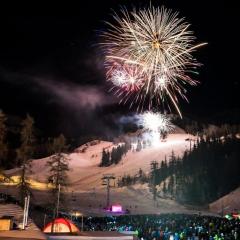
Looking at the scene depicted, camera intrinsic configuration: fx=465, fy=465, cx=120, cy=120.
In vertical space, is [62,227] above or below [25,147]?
below

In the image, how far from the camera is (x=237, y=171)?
164 meters

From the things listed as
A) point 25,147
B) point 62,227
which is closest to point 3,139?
point 25,147

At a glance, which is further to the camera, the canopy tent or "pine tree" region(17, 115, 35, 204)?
"pine tree" region(17, 115, 35, 204)

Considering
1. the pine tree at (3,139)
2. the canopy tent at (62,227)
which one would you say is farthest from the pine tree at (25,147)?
the canopy tent at (62,227)

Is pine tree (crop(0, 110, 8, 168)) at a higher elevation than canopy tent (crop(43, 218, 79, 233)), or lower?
higher

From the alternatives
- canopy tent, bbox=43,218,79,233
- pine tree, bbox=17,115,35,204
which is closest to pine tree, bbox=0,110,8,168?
pine tree, bbox=17,115,35,204

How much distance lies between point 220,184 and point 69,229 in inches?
5195

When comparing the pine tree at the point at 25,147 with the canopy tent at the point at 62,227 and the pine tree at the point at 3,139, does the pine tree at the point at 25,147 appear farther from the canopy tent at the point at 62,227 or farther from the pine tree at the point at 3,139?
the canopy tent at the point at 62,227

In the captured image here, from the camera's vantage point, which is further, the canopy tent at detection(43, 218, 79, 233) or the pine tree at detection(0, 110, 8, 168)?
the pine tree at detection(0, 110, 8, 168)

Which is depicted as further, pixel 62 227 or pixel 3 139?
pixel 3 139

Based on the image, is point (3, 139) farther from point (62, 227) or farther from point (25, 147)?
point (62, 227)

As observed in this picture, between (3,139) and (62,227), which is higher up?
(3,139)

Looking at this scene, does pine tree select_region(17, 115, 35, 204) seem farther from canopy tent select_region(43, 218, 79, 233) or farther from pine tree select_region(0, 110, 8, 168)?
canopy tent select_region(43, 218, 79, 233)

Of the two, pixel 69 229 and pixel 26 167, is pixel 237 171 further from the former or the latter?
pixel 69 229
